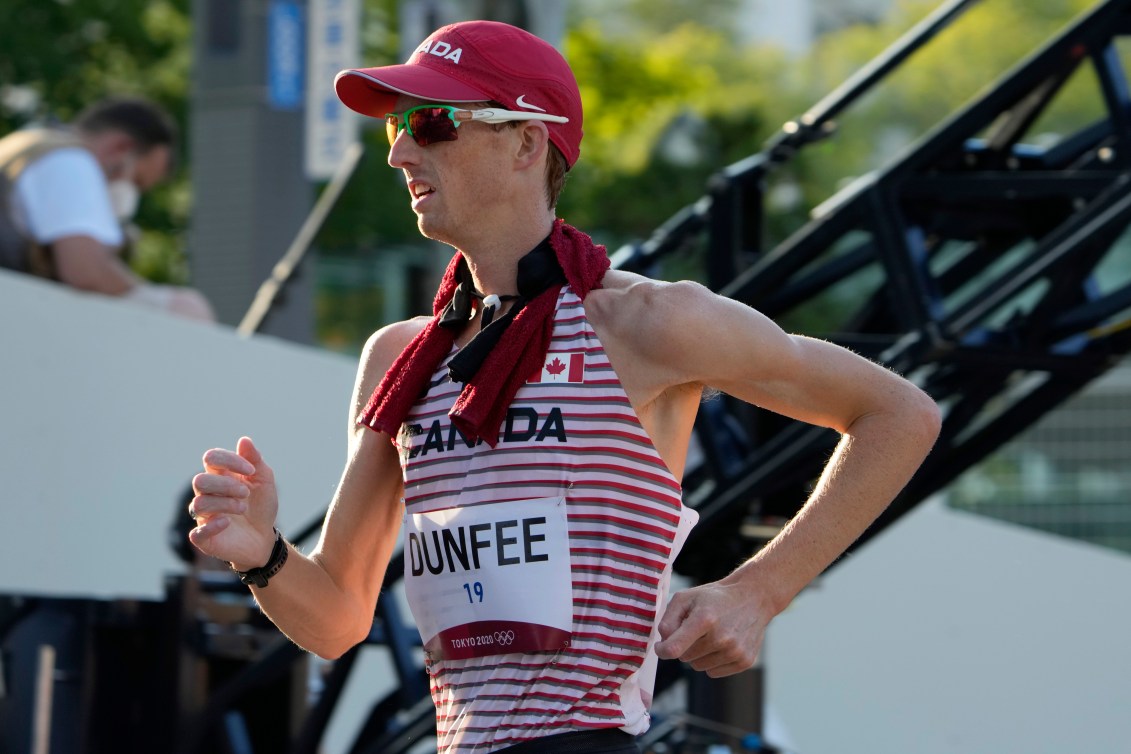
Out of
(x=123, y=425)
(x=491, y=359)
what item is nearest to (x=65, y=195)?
(x=123, y=425)

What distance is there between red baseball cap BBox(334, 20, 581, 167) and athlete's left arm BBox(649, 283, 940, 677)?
13.8 inches

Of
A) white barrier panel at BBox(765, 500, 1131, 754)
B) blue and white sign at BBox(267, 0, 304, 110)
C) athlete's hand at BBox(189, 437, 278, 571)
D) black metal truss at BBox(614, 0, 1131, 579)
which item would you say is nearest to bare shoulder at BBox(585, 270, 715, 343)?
athlete's hand at BBox(189, 437, 278, 571)

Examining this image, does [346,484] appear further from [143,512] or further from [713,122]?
[713,122]

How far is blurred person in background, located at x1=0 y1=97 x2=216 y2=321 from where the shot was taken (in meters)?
6.54

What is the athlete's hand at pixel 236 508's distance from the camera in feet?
7.93

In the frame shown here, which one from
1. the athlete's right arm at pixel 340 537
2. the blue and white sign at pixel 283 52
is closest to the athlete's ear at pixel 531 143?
the athlete's right arm at pixel 340 537

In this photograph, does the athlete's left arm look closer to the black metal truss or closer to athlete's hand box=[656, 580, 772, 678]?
athlete's hand box=[656, 580, 772, 678]

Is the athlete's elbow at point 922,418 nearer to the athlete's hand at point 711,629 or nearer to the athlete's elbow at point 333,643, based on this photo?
the athlete's hand at point 711,629

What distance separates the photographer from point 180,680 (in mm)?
5594

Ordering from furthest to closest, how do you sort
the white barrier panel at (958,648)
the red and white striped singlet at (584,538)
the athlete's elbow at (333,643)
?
the white barrier panel at (958,648) < the athlete's elbow at (333,643) < the red and white striped singlet at (584,538)

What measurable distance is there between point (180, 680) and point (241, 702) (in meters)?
0.24

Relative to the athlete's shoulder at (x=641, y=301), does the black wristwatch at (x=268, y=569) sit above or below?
below

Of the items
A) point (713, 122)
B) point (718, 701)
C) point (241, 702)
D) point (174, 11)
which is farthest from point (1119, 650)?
point (713, 122)

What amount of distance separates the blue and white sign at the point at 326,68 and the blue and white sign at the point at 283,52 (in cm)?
7
